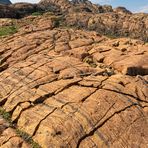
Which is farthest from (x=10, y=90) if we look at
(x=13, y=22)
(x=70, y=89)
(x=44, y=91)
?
(x=13, y=22)

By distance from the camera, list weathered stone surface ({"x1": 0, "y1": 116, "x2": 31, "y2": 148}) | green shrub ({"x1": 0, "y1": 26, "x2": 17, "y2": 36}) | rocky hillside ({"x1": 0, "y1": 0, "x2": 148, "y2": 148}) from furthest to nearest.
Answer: green shrub ({"x1": 0, "y1": 26, "x2": 17, "y2": 36}) < rocky hillside ({"x1": 0, "y1": 0, "x2": 148, "y2": 148}) < weathered stone surface ({"x1": 0, "y1": 116, "x2": 31, "y2": 148})

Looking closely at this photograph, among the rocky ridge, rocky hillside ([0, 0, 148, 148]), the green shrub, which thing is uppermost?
rocky hillside ([0, 0, 148, 148])

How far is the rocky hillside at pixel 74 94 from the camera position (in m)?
21.2

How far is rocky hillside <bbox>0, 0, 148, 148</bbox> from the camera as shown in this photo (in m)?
21.2

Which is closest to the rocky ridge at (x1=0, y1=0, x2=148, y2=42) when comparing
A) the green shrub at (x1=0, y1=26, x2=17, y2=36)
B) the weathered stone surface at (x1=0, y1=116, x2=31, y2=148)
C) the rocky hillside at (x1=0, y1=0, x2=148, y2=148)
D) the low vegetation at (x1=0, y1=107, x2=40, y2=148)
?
the green shrub at (x1=0, y1=26, x2=17, y2=36)

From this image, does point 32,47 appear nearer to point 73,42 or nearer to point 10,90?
point 73,42

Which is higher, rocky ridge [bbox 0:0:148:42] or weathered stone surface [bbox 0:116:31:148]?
weathered stone surface [bbox 0:116:31:148]

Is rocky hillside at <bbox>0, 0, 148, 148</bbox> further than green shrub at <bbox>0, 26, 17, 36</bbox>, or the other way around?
green shrub at <bbox>0, 26, 17, 36</bbox>

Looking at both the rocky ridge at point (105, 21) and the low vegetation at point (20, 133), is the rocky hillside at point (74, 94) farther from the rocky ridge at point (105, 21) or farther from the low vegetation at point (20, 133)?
the rocky ridge at point (105, 21)

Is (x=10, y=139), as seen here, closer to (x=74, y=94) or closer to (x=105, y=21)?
(x=74, y=94)

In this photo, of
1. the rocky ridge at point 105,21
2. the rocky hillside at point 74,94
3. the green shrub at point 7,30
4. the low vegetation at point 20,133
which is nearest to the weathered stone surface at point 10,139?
the rocky hillside at point 74,94

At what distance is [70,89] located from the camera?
2523cm

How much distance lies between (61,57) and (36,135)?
37.5ft

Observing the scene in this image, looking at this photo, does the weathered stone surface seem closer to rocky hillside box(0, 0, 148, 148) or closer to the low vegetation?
rocky hillside box(0, 0, 148, 148)
